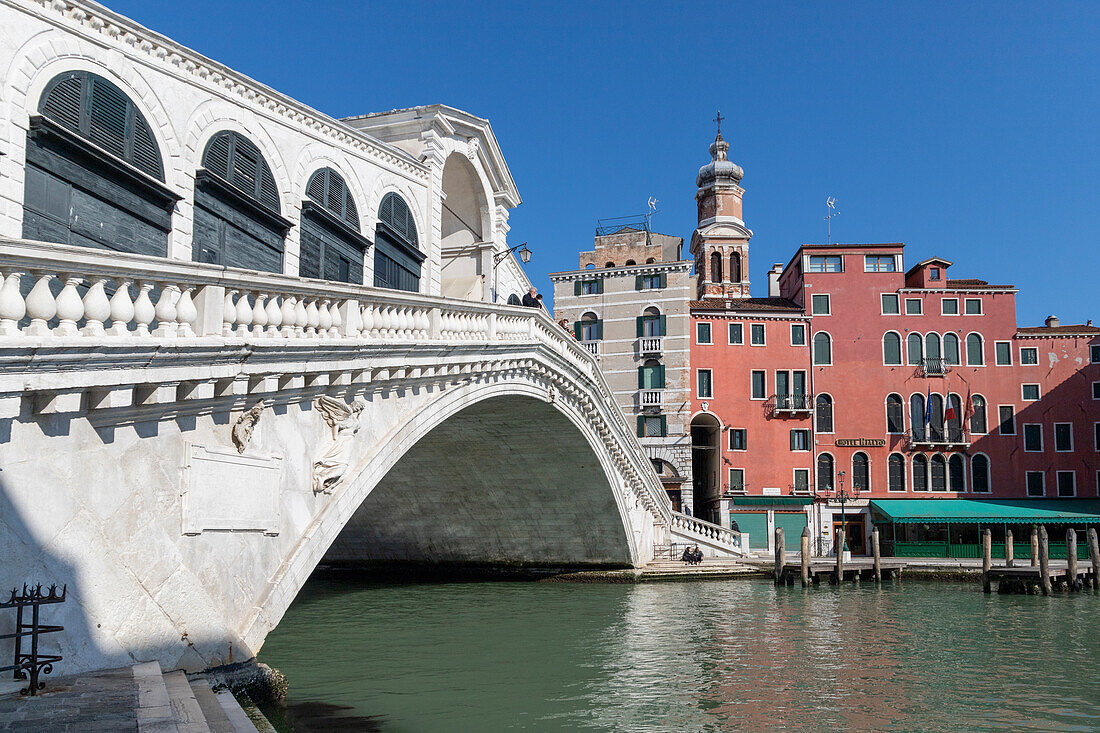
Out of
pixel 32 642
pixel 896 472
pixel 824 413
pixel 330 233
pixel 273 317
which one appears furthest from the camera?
pixel 824 413

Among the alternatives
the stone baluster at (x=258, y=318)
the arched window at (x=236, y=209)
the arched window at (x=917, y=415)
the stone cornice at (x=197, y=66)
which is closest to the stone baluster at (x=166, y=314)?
the stone baluster at (x=258, y=318)

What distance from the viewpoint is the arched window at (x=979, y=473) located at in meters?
29.5

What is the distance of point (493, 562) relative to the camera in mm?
23094

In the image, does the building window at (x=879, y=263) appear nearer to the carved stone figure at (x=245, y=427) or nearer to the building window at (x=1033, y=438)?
the building window at (x=1033, y=438)

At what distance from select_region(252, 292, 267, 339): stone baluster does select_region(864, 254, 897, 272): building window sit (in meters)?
27.2

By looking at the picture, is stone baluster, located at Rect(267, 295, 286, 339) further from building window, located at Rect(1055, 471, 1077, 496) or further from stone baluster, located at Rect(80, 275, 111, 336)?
building window, located at Rect(1055, 471, 1077, 496)

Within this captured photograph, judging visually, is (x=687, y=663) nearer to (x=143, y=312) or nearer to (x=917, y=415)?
(x=143, y=312)

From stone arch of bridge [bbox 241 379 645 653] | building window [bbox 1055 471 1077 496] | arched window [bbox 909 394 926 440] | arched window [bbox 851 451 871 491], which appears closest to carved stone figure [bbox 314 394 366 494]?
stone arch of bridge [bbox 241 379 645 653]

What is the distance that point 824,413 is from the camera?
30.2 metres

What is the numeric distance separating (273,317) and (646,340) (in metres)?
24.2

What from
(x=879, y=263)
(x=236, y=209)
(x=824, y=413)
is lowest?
(x=824, y=413)

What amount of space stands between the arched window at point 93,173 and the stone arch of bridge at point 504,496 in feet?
17.0

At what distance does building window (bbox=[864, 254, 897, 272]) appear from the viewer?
30.8m

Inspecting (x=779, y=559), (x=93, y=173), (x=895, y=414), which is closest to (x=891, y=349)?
(x=895, y=414)
